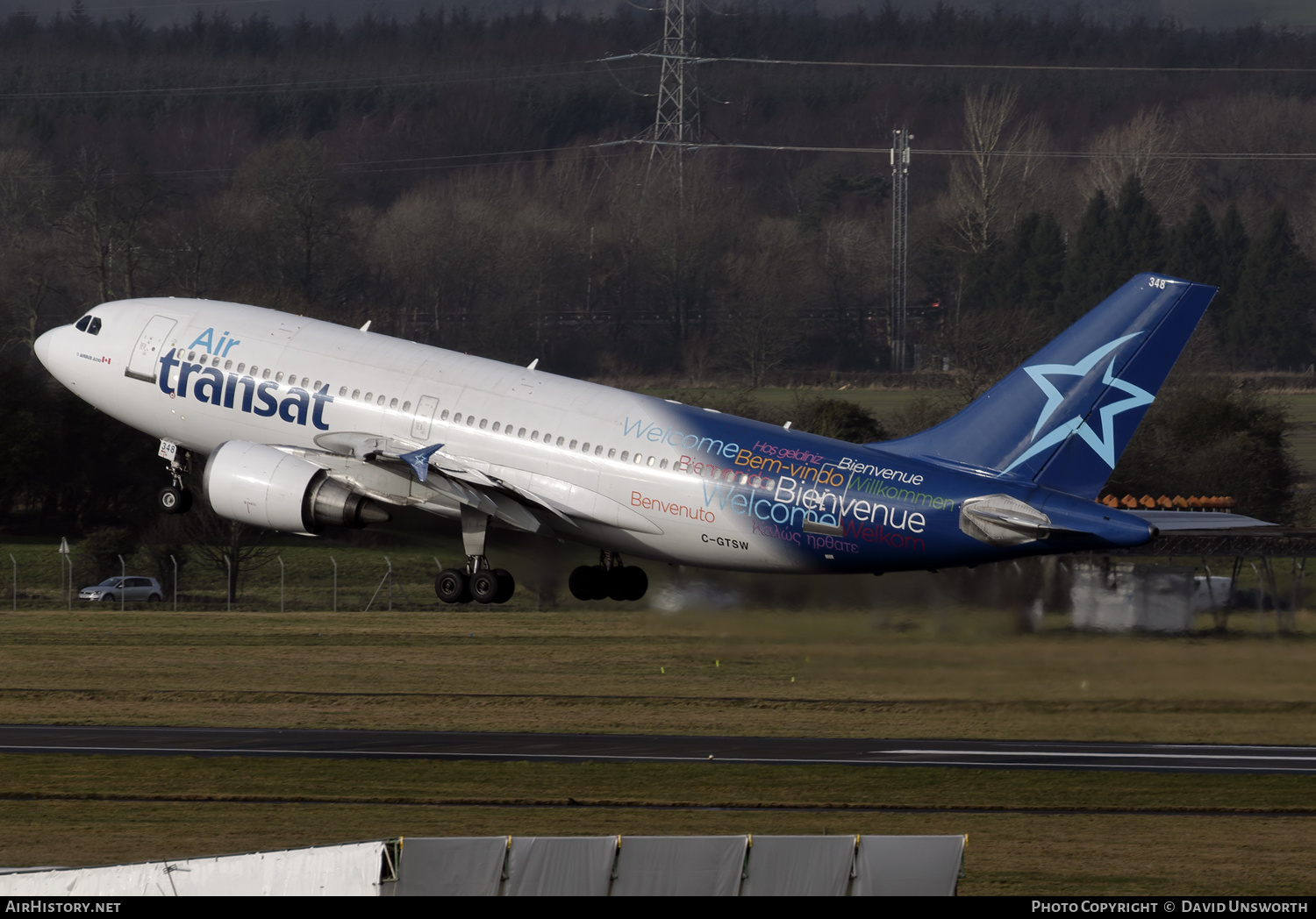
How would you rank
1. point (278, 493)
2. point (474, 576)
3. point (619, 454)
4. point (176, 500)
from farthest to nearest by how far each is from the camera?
point (176, 500) → point (474, 576) → point (278, 493) → point (619, 454)

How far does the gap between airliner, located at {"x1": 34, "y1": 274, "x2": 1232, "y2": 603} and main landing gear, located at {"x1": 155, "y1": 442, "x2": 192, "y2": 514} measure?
0.10 meters

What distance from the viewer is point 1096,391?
41.7 m

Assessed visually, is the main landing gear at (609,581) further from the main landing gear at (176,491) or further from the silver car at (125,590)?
the silver car at (125,590)

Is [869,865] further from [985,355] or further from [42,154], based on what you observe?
[42,154]

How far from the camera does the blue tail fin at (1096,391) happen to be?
41500 mm

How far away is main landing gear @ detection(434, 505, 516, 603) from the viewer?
1762 inches

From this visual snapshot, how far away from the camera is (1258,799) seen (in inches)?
1982

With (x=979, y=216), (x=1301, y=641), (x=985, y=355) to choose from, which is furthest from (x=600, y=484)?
(x=979, y=216)

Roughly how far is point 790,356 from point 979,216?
32.7 metres

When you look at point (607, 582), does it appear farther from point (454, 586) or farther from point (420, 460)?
point (420, 460)

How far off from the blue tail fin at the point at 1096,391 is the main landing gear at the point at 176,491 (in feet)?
69.0

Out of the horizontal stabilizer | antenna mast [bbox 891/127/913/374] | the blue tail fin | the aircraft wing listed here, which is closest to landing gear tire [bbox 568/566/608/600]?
the aircraft wing

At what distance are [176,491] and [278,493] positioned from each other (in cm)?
618

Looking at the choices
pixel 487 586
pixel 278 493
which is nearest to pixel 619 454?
pixel 487 586
